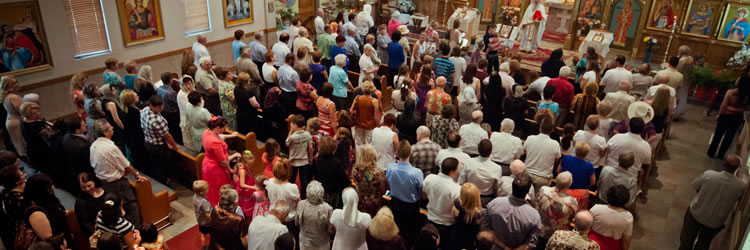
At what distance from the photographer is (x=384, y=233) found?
431cm

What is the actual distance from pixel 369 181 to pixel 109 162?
2968 mm

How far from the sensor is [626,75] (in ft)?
29.1

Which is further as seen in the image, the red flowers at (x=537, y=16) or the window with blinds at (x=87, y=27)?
the red flowers at (x=537, y=16)

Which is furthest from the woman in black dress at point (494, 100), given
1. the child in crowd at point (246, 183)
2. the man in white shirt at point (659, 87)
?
the child in crowd at point (246, 183)

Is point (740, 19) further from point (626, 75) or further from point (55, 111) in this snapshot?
point (55, 111)

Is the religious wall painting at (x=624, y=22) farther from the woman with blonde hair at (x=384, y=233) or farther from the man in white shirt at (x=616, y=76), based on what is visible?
the woman with blonde hair at (x=384, y=233)

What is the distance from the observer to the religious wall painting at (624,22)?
1419 cm

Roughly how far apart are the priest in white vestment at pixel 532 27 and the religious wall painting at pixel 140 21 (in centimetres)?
945

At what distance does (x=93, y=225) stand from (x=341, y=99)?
4461 mm

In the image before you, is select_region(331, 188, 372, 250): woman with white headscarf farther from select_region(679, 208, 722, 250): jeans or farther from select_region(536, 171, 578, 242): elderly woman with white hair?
select_region(679, 208, 722, 250): jeans

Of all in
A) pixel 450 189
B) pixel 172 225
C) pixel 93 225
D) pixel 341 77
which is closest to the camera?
pixel 450 189

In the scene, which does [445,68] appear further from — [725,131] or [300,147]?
[725,131]

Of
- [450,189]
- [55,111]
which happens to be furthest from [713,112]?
[55,111]

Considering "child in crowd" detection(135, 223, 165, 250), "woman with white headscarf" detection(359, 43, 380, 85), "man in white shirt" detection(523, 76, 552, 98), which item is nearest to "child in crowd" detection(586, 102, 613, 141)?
"man in white shirt" detection(523, 76, 552, 98)
